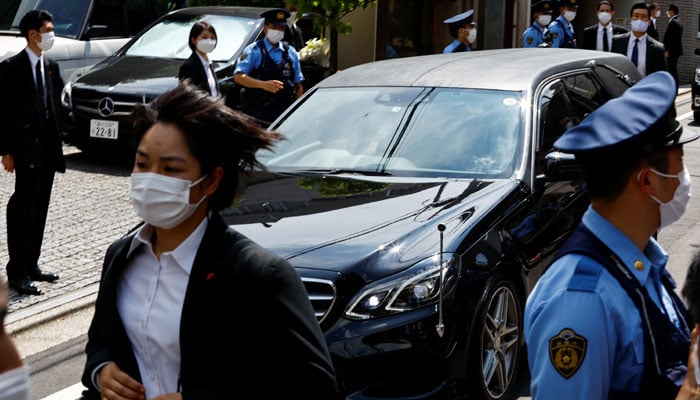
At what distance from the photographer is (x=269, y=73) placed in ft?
35.2

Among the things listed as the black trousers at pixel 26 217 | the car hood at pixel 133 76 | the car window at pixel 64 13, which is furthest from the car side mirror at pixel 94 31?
the black trousers at pixel 26 217

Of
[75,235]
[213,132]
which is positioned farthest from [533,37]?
[213,132]

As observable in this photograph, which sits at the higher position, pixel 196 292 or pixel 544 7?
pixel 196 292

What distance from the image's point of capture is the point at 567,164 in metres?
6.03

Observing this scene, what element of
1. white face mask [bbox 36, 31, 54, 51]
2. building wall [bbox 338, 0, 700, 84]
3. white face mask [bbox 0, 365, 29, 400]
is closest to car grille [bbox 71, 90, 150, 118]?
white face mask [bbox 36, 31, 54, 51]

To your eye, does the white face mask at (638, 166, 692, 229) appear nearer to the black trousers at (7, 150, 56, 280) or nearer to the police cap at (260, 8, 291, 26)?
the black trousers at (7, 150, 56, 280)

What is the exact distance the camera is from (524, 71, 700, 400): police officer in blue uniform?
7.68 ft

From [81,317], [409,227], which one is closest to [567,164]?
[409,227]

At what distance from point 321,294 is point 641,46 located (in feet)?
33.1

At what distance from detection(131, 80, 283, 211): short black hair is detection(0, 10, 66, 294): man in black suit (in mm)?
5211

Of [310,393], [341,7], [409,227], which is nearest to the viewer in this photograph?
[310,393]

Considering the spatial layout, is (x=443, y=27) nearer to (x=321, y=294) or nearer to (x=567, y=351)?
(x=321, y=294)

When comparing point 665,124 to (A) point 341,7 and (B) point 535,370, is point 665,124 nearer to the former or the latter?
(B) point 535,370

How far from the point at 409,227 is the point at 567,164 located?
1129 millimetres
